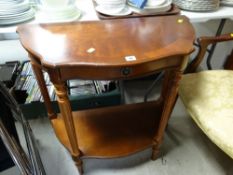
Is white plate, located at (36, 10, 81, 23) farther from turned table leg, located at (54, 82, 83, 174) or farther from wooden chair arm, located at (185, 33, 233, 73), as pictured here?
wooden chair arm, located at (185, 33, 233, 73)

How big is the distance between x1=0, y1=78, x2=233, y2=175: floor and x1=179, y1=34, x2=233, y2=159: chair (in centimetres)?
38

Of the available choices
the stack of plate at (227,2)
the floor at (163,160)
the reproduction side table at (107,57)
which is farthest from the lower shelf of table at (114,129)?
the stack of plate at (227,2)

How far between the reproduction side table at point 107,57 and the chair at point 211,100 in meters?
0.13

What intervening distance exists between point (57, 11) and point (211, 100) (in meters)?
0.76

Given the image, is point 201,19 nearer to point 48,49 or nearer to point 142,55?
point 142,55

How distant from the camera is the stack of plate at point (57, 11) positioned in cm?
99

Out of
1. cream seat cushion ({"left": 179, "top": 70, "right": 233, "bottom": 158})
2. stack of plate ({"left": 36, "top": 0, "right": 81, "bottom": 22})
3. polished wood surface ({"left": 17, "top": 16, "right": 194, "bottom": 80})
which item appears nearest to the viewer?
polished wood surface ({"left": 17, "top": 16, "right": 194, "bottom": 80})

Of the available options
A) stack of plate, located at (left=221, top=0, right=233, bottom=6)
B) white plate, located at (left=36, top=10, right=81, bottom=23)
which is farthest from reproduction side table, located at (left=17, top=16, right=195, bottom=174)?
stack of plate, located at (left=221, top=0, right=233, bottom=6)

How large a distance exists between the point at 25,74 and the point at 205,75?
3.45ft

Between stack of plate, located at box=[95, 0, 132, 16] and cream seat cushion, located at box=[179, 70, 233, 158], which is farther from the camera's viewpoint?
stack of plate, located at box=[95, 0, 132, 16]

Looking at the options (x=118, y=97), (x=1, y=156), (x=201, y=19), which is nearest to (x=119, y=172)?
(x=118, y=97)

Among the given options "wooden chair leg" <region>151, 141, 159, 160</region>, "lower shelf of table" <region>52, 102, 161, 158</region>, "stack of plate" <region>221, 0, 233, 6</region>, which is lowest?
"wooden chair leg" <region>151, 141, 159, 160</region>

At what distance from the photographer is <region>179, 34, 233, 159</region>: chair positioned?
2.82 feet

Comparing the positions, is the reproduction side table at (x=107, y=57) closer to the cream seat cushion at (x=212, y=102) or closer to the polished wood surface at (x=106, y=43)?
the polished wood surface at (x=106, y=43)
